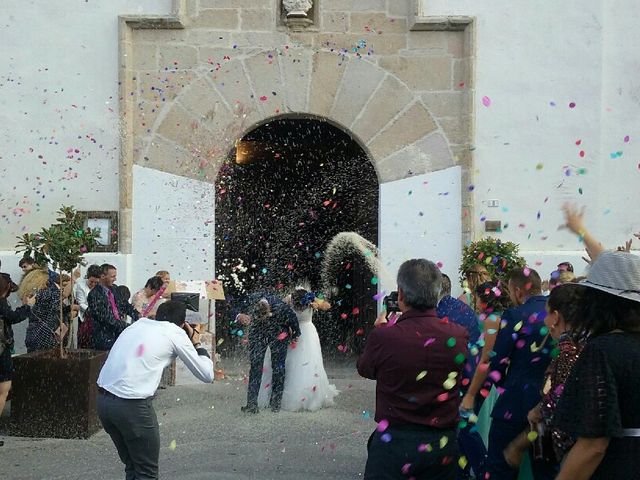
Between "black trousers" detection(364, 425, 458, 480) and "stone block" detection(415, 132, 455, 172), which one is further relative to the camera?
"stone block" detection(415, 132, 455, 172)

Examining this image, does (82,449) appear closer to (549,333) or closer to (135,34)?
(549,333)

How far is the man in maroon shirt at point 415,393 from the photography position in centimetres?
375

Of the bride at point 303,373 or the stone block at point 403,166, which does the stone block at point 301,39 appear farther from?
the bride at point 303,373

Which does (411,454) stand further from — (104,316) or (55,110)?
(55,110)

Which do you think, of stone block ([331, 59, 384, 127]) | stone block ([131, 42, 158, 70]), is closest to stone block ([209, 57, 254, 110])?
stone block ([131, 42, 158, 70])

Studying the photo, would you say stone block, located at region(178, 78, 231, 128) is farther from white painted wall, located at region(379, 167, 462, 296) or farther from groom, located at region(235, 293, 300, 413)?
groom, located at region(235, 293, 300, 413)

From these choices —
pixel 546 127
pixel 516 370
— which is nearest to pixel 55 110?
pixel 546 127

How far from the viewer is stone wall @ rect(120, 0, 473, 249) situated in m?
10.4

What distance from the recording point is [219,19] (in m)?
10.5

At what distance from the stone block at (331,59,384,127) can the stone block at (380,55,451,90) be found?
0.19 metres

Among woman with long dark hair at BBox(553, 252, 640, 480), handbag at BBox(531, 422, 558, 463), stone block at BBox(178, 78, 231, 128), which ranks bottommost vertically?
handbag at BBox(531, 422, 558, 463)

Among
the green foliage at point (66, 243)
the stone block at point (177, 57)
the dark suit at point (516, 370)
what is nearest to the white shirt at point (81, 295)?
the green foliage at point (66, 243)

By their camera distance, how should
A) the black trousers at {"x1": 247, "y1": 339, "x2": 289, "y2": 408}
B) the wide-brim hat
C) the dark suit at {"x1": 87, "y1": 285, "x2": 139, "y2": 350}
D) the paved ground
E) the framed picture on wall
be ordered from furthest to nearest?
the framed picture on wall → the black trousers at {"x1": 247, "y1": 339, "x2": 289, "y2": 408} → the dark suit at {"x1": 87, "y1": 285, "x2": 139, "y2": 350} → the paved ground → the wide-brim hat

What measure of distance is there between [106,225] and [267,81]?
268cm
